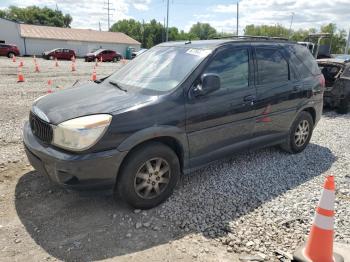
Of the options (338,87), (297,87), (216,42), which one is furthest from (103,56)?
(216,42)

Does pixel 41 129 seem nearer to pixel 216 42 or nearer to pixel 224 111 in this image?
pixel 224 111

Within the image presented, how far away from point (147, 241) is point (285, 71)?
342 cm

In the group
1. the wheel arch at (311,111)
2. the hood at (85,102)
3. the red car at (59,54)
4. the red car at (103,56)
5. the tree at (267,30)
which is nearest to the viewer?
the hood at (85,102)

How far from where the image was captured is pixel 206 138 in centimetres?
413

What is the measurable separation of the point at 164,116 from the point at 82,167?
1.03 m

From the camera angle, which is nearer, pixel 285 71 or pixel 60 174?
pixel 60 174

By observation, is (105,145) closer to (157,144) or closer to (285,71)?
(157,144)

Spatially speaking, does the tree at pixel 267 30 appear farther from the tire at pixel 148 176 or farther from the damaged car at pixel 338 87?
the tire at pixel 148 176

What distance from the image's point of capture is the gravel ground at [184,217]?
3197 millimetres

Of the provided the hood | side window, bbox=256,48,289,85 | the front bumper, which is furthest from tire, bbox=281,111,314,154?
the front bumper

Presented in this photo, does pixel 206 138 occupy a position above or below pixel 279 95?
below

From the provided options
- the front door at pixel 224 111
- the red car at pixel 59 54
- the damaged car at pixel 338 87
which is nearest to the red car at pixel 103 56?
the red car at pixel 59 54

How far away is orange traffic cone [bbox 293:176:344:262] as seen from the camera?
9.57 ft

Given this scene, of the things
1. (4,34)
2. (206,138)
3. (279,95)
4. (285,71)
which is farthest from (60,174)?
(4,34)
